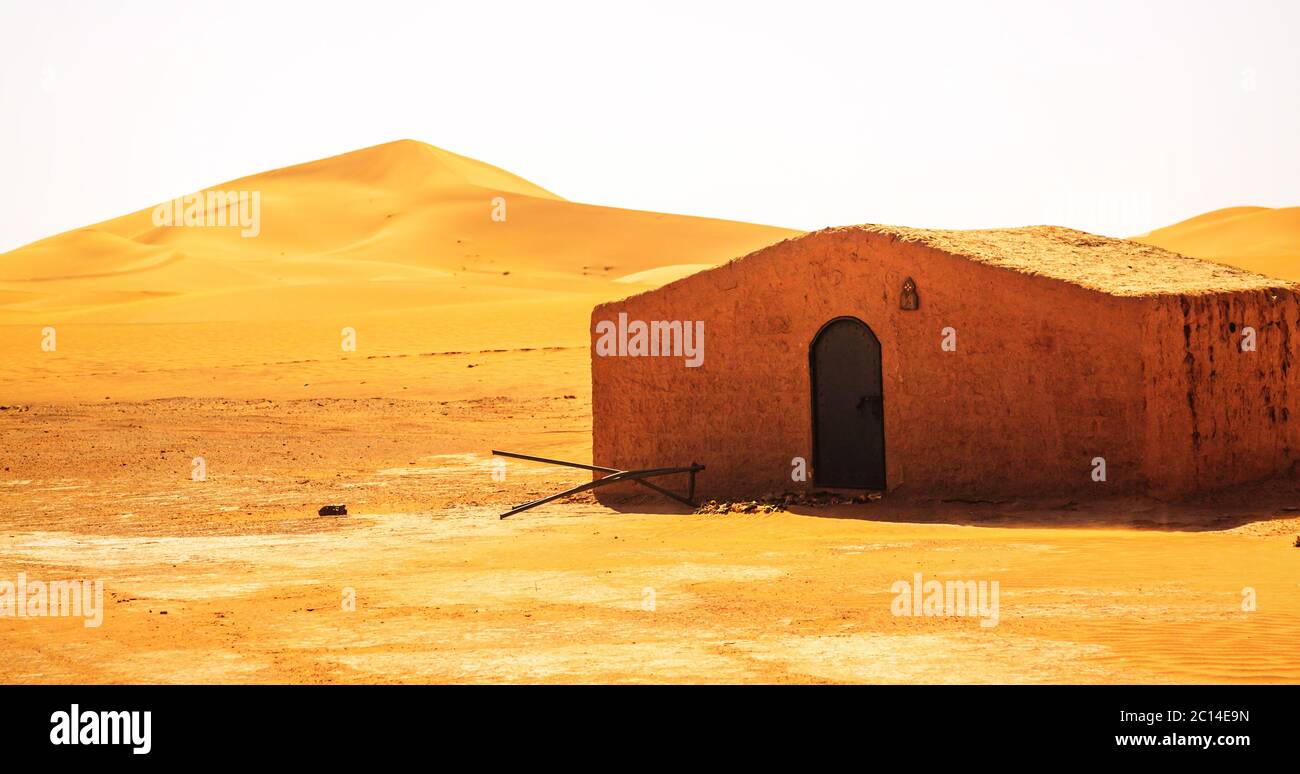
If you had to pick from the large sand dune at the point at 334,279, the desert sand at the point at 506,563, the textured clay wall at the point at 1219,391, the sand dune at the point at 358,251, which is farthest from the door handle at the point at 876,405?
the sand dune at the point at 358,251

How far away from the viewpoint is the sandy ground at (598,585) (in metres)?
6.95

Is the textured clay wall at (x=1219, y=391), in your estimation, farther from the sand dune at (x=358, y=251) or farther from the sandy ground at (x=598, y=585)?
the sand dune at (x=358, y=251)

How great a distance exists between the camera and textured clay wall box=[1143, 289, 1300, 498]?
12133 millimetres

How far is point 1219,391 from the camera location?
12438mm

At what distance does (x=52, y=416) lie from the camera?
2550 centimetres

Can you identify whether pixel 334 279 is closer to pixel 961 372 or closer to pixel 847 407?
pixel 847 407

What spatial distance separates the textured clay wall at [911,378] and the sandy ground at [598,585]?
54cm

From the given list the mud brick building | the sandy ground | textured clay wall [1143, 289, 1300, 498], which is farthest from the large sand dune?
textured clay wall [1143, 289, 1300, 498]

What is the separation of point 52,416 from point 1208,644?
2351 cm

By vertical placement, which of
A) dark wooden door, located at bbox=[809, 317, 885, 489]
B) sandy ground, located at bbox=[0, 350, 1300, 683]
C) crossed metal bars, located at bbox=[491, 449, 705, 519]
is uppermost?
dark wooden door, located at bbox=[809, 317, 885, 489]

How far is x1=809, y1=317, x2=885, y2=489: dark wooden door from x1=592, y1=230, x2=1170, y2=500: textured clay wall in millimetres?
186

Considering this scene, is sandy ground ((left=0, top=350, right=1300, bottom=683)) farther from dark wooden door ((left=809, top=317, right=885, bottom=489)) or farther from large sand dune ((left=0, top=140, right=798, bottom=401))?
large sand dune ((left=0, top=140, right=798, bottom=401))
